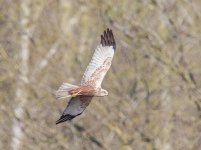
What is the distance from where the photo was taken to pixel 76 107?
8.92 m

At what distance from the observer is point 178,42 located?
12852 mm

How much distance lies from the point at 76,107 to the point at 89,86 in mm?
247

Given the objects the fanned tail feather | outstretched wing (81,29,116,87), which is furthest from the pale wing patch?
the fanned tail feather

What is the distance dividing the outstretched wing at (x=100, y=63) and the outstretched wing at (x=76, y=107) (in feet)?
0.38

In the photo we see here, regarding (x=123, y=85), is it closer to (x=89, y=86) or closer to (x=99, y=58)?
(x=99, y=58)

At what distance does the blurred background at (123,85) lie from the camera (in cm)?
1187

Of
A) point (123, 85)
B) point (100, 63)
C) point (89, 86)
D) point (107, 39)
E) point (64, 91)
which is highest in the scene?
point (123, 85)

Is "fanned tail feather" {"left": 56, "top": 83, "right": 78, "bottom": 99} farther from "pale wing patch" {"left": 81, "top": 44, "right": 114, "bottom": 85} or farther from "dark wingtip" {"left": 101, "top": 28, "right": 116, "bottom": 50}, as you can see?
Answer: "dark wingtip" {"left": 101, "top": 28, "right": 116, "bottom": 50}

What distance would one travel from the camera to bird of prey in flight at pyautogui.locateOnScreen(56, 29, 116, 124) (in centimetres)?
852

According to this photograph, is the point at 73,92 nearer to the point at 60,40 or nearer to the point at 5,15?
the point at 5,15

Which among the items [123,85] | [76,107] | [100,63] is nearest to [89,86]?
[76,107]

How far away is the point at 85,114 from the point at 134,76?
0.68 metres

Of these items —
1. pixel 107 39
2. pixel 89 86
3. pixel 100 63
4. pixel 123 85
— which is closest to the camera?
pixel 89 86

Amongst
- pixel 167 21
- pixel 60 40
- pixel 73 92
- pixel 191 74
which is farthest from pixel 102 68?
pixel 60 40
